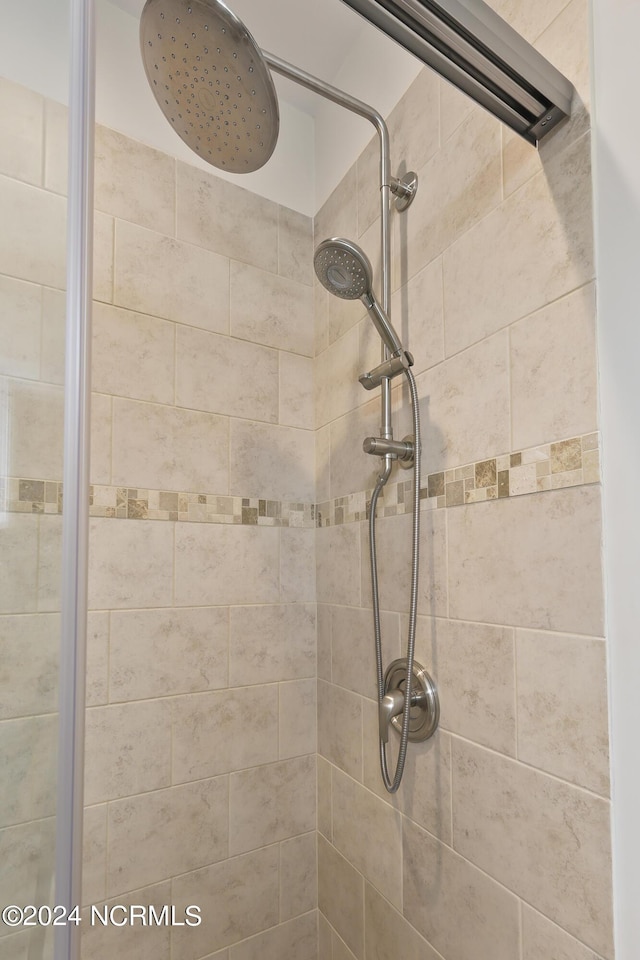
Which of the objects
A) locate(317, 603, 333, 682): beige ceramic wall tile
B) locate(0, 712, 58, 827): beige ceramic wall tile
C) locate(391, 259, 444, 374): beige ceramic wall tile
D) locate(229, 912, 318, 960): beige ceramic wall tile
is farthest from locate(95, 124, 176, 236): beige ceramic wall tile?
locate(229, 912, 318, 960): beige ceramic wall tile

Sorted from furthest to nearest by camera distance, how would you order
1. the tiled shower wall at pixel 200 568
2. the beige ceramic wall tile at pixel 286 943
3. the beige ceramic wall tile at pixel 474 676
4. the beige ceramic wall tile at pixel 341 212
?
the beige ceramic wall tile at pixel 341 212, the beige ceramic wall tile at pixel 286 943, the tiled shower wall at pixel 200 568, the beige ceramic wall tile at pixel 474 676

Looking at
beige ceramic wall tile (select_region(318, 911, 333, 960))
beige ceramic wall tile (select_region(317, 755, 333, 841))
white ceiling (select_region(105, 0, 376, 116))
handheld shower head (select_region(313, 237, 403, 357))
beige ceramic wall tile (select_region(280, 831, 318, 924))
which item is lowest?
beige ceramic wall tile (select_region(318, 911, 333, 960))

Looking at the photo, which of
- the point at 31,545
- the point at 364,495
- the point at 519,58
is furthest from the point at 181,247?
the point at 31,545

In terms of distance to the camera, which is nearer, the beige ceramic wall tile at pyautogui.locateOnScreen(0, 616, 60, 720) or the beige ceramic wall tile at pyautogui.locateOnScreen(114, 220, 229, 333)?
the beige ceramic wall tile at pyautogui.locateOnScreen(0, 616, 60, 720)

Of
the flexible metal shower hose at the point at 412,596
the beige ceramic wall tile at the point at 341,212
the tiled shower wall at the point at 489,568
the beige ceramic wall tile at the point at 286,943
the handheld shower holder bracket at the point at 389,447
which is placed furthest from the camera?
the beige ceramic wall tile at the point at 341,212

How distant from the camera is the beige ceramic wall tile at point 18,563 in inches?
19.1

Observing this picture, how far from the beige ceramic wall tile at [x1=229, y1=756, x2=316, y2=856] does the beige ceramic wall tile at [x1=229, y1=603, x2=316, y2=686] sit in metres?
0.23

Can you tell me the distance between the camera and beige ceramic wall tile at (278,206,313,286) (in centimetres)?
155

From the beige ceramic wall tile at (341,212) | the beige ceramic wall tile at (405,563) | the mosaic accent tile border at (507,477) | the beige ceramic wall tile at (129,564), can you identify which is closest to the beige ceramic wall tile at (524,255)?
the mosaic accent tile border at (507,477)

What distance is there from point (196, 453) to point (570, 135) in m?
0.99

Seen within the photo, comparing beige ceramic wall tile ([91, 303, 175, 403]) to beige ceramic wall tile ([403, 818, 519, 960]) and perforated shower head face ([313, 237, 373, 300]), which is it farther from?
beige ceramic wall tile ([403, 818, 519, 960])

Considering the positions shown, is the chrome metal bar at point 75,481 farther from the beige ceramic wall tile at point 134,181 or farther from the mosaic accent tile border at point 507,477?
the beige ceramic wall tile at point 134,181

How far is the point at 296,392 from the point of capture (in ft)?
5.07

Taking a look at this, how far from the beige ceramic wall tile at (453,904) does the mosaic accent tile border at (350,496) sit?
65 cm
